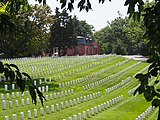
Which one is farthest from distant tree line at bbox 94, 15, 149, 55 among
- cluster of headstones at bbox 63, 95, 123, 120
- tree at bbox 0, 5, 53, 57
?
cluster of headstones at bbox 63, 95, 123, 120

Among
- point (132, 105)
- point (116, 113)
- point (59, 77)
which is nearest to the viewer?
point (116, 113)

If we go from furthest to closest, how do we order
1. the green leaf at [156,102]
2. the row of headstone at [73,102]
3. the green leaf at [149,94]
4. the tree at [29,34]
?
the tree at [29,34] → the row of headstone at [73,102] → the green leaf at [149,94] → the green leaf at [156,102]

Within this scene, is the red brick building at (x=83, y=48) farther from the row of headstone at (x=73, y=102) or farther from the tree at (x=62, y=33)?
the row of headstone at (x=73, y=102)

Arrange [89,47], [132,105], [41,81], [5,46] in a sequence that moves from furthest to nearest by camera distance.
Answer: [89,47] < [5,46] < [41,81] < [132,105]

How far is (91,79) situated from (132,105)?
12759mm

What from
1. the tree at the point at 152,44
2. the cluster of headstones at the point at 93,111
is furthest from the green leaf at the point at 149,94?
the cluster of headstones at the point at 93,111

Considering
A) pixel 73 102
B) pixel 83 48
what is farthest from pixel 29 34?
pixel 83 48

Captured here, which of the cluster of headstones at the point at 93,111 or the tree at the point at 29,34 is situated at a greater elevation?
the tree at the point at 29,34

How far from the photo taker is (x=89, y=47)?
352 ft

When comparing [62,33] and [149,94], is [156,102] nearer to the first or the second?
[149,94]

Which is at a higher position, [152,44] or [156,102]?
[152,44]

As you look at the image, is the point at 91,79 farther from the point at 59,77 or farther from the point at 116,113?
the point at 116,113

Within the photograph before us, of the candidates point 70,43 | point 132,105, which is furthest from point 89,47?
point 132,105

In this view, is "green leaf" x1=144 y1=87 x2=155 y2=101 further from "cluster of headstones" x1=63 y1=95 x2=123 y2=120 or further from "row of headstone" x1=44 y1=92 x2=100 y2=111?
"row of headstone" x1=44 y1=92 x2=100 y2=111
